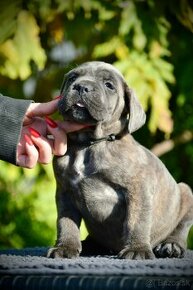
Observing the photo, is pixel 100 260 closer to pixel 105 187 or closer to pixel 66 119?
pixel 105 187

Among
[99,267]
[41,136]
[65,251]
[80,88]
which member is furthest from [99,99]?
[99,267]

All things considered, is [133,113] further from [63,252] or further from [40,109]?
[63,252]

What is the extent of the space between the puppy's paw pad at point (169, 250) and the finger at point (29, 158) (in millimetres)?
929

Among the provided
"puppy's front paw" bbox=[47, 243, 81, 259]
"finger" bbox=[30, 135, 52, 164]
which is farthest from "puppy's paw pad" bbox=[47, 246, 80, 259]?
"finger" bbox=[30, 135, 52, 164]

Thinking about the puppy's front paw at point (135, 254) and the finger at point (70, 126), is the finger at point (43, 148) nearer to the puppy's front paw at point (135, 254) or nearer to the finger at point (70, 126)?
the finger at point (70, 126)

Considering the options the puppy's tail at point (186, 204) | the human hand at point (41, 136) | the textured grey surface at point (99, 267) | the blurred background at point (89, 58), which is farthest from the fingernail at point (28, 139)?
the blurred background at point (89, 58)

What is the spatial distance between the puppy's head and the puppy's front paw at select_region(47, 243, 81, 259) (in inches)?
26.5

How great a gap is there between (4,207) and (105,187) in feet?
11.6

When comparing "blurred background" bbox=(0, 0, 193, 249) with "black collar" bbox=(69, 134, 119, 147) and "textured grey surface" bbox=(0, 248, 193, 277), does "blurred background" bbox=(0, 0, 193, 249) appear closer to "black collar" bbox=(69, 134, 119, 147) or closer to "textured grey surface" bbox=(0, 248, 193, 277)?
"black collar" bbox=(69, 134, 119, 147)

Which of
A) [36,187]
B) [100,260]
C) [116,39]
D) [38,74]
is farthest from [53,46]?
[100,260]

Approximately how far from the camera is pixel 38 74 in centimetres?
790

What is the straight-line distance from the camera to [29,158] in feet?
12.3

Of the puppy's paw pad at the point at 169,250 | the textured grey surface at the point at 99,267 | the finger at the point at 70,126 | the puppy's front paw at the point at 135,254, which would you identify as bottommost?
the puppy's paw pad at the point at 169,250

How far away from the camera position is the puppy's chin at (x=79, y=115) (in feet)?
12.4
